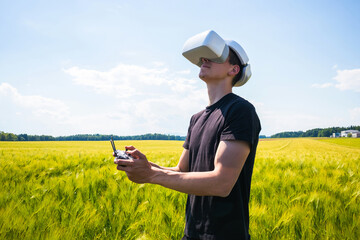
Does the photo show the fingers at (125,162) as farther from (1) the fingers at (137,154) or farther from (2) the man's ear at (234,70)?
(2) the man's ear at (234,70)

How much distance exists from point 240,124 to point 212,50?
444 millimetres

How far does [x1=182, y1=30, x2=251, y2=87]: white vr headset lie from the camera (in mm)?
1292

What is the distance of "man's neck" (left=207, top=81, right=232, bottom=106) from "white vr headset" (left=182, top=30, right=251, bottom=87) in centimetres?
15

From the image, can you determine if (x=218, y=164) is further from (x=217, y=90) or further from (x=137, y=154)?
(x=217, y=90)

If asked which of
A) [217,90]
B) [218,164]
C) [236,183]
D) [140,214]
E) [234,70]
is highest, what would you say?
[234,70]

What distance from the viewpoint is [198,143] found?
58.2 inches

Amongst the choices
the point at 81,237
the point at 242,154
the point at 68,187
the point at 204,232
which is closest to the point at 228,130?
the point at 242,154

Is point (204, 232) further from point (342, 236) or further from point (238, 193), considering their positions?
point (342, 236)

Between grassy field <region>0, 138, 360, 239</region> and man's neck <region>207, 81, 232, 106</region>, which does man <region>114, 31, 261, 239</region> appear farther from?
grassy field <region>0, 138, 360, 239</region>

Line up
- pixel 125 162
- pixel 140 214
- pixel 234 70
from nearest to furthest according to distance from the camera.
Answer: pixel 125 162 < pixel 234 70 < pixel 140 214

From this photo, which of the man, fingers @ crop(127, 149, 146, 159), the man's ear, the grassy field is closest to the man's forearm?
the man

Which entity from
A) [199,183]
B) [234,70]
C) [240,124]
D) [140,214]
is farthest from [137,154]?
[140,214]

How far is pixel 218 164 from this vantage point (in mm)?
1138

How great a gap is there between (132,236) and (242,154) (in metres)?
1.53
